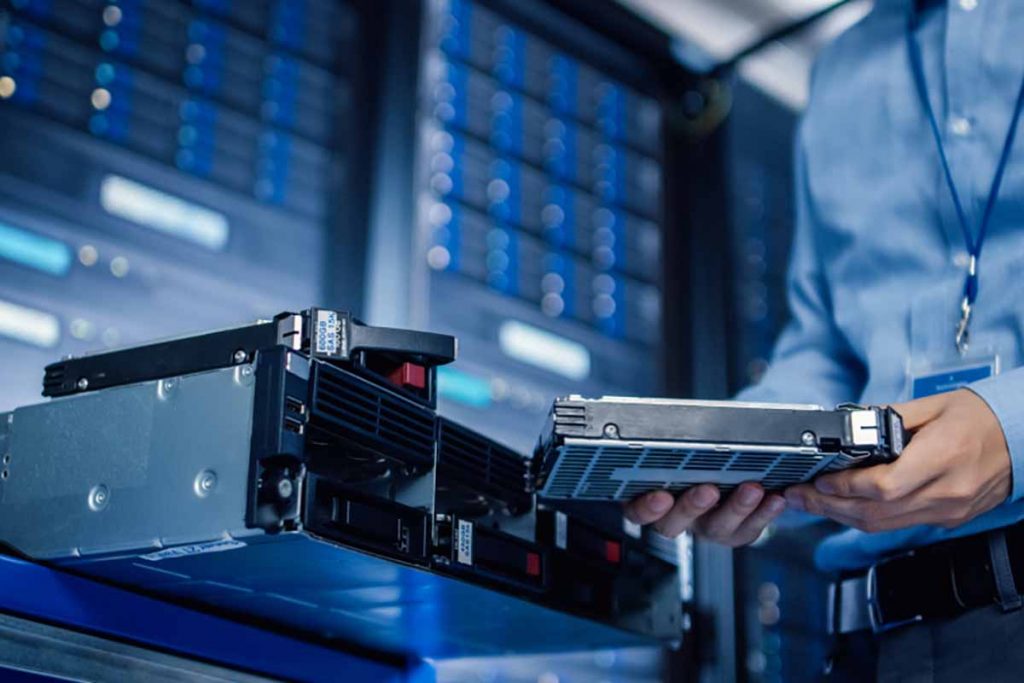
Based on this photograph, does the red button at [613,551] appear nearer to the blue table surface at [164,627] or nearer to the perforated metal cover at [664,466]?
the perforated metal cover at [664,466]

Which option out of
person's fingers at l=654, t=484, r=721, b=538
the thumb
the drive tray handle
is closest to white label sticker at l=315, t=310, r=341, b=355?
the drive tray handle

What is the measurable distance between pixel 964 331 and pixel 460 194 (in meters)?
1.22

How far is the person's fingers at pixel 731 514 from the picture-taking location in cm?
113

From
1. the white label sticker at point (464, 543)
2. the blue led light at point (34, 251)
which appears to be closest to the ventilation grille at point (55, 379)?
the white label sticker at point (464, 543)

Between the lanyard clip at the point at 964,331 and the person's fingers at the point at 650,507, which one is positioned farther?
the lanyard clip at the point at 964,331

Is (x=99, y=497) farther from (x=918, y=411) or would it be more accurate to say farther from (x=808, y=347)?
(x=808, y=347)

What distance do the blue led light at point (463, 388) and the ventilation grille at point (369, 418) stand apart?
1.08 m

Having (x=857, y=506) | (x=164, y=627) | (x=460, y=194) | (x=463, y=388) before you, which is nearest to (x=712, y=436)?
(x=857, y=506)

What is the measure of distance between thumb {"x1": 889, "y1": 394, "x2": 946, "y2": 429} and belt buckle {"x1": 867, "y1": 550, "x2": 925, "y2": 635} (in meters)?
0.22

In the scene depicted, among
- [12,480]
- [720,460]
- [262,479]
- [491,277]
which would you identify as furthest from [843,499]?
[491,277]

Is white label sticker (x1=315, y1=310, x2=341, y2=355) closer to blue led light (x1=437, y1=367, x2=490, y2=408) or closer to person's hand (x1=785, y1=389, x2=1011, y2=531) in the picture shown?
person's hand (x1=785, y1=389, x2=1011, y2=531)

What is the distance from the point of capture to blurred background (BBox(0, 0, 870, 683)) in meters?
1.84

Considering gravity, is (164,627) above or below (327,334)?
below

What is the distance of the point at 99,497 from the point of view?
1.00 metres
